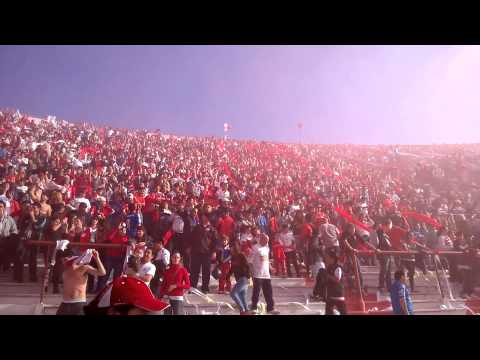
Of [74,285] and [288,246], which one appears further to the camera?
[288,246]

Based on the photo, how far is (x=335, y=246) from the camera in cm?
582

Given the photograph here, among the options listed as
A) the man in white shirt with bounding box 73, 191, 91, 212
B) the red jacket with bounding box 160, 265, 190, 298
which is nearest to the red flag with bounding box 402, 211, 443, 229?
the red jacket with bounding box 160, 265, 190, 298

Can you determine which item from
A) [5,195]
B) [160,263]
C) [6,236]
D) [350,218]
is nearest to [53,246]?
[6,236]

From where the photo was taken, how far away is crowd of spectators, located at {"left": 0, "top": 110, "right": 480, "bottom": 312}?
540 cm

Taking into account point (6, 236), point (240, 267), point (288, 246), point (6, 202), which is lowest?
point (240, 267)

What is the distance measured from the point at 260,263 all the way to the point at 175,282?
128 cm

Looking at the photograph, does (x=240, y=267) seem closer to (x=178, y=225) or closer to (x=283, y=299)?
(x=283, y=299)

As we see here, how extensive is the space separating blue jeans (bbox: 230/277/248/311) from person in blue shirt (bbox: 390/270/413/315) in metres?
2.01

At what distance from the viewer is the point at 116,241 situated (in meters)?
5.30
